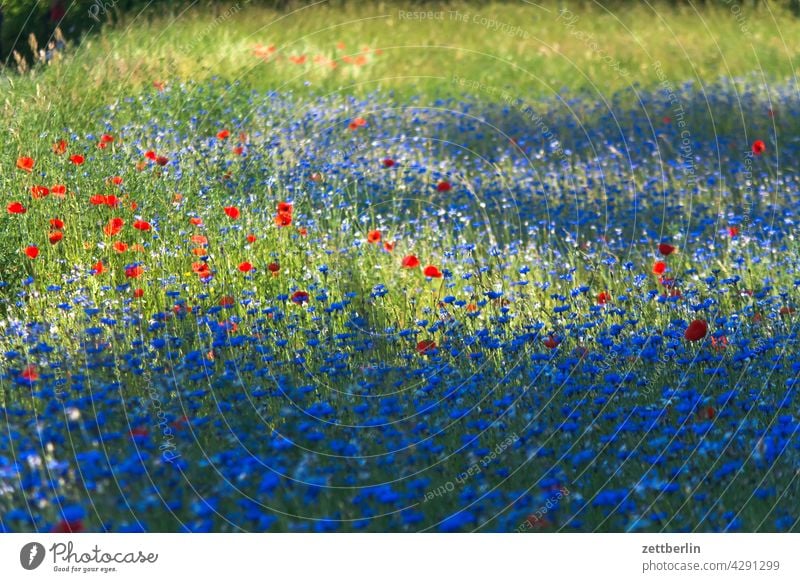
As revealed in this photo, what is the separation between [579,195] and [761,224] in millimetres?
1419

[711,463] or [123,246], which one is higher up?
[123,246]

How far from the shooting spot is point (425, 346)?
4.46 m

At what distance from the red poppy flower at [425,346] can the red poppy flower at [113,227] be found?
1.67m

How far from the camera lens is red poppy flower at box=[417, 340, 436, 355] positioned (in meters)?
4.45

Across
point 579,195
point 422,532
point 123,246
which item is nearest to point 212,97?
point 579,195

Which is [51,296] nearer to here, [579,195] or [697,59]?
[579,195]

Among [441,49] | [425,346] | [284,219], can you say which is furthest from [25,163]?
[441,49]

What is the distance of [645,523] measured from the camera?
3.32 metres

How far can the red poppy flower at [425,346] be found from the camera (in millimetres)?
4445

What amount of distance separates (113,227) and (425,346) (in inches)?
69.2

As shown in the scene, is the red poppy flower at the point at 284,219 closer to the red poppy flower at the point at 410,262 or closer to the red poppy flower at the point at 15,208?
the red poppy flower at the point at 410,262

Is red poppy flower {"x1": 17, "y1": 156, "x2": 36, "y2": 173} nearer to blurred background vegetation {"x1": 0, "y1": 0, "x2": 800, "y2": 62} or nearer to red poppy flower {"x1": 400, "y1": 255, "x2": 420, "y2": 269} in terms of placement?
red poppy flower {"x1": 400, "y1": 255, "x2": 420, "y2": 269}

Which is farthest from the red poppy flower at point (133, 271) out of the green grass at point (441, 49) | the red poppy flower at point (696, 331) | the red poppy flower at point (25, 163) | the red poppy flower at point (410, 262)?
the green grass at point (441, 49)

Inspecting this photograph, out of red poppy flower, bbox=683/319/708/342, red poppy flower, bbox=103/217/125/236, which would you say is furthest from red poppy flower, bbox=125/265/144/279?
red poppy flower, bbox=683/319/708/342
